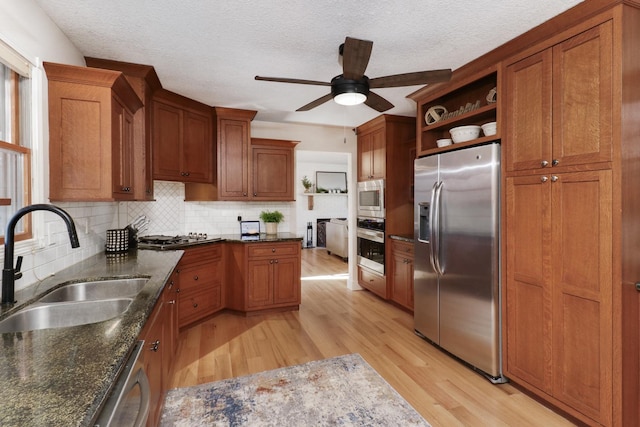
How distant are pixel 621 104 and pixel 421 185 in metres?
1.57

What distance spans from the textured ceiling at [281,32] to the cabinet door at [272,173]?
4.21 ft

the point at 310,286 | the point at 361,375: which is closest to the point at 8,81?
the point at 361,375

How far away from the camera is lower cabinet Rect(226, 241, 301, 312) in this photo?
378 centimetres

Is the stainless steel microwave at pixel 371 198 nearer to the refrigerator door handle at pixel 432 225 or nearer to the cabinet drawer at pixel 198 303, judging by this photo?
the refrigerator door handle at pixel 432 225

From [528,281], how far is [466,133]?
1.29 metres

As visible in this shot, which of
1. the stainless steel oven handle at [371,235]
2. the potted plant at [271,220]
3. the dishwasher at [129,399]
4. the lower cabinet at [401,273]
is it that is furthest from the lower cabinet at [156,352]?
the stainless steel oven handle at [371,235]

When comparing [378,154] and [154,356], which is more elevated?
[378,154]

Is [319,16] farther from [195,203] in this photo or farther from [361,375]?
[195,203]

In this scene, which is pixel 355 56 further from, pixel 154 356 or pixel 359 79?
pixel 154 356

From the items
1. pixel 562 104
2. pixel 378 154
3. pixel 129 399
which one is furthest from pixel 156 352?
pixel 378 154

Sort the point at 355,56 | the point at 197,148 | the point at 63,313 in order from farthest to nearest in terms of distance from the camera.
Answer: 1. the point at 197,148
2. the point at 355,56
3. the point at 63,313

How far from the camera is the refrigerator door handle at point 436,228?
283cm

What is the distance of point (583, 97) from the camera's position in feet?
6.21

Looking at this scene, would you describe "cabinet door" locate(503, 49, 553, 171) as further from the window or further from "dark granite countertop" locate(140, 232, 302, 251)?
the window
